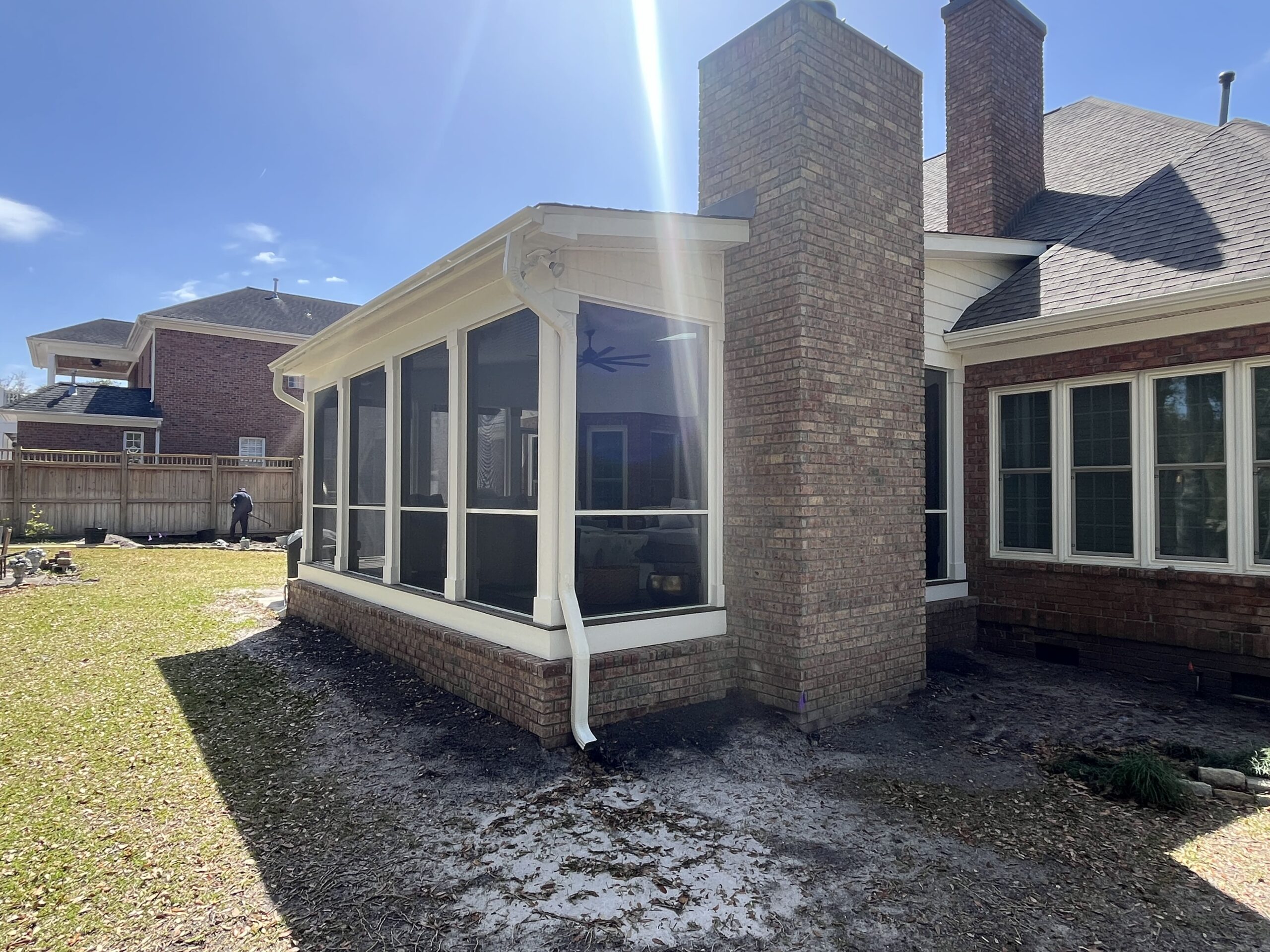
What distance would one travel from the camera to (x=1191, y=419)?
5738 millimetres

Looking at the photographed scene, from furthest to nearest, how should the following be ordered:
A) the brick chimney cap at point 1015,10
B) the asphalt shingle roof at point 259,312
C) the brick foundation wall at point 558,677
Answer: the asphalt shingle roof at point 259,312, the brick chimney cap at point 1015,10, the brick foundation wall at point 558,677

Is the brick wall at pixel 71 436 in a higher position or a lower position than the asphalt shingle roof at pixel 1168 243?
lower

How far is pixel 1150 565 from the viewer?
5961 mm

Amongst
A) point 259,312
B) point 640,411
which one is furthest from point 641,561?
point 259,312

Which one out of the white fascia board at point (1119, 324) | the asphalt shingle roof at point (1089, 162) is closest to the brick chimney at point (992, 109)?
the asphalt shingle roof at point (1089, 162)

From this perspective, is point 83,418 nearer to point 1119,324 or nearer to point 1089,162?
point 1119,324

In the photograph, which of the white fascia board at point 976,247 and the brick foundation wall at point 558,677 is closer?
the brick foundation wall at point 558,677

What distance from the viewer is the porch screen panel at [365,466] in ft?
23.3

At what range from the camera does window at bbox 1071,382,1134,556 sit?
20.1 feet

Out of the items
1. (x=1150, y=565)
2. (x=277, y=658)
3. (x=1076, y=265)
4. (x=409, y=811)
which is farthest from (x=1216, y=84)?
(x=277, y=658)

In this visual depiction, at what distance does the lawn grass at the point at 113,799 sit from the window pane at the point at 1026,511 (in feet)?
22.3

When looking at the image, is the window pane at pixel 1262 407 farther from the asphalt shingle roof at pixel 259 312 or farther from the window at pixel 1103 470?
the asphalt shingle roof at pixel 259 312

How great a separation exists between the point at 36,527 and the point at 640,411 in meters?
16.4

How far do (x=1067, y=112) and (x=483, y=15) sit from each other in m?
9.88
